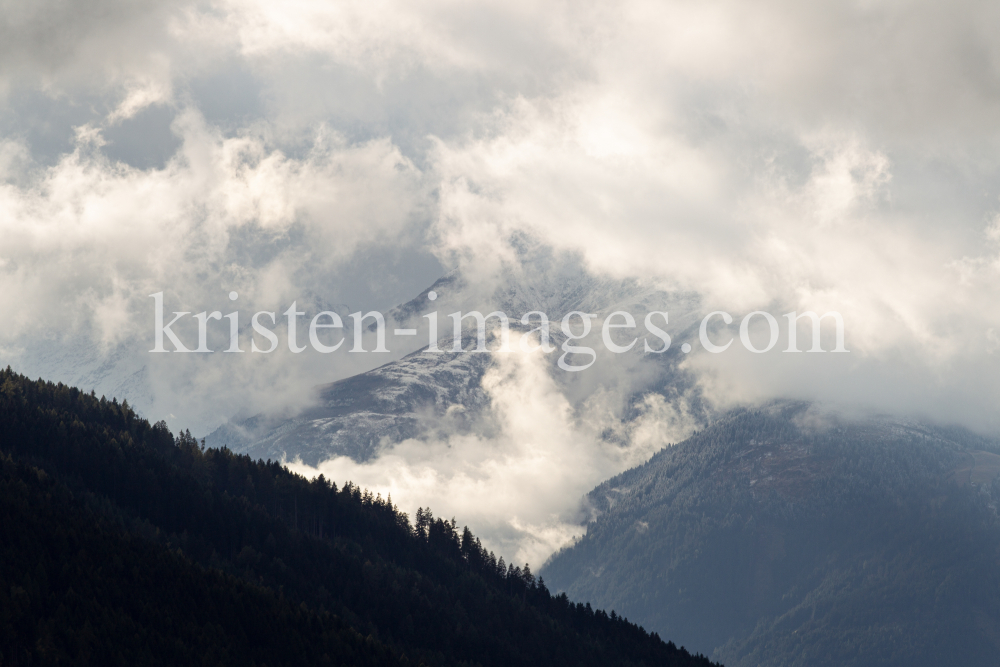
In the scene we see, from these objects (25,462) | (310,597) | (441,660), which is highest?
(25,462)

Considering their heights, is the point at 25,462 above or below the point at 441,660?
above

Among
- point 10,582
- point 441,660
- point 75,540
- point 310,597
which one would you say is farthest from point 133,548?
point 441,660

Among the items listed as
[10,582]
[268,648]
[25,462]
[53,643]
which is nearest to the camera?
[53,643]

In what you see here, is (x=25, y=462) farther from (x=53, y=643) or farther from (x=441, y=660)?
(x=441, y=660)

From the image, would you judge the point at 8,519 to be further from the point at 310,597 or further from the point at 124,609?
the point at 310,597

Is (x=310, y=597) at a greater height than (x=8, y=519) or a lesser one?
lesser

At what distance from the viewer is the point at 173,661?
146250 millimetres

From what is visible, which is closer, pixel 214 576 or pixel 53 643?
pixel 53 643

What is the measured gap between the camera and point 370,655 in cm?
16600

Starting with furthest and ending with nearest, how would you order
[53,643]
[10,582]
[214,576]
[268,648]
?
[214,576] < [268,648] < [10,582] < [53,643]

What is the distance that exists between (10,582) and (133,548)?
23.5 m

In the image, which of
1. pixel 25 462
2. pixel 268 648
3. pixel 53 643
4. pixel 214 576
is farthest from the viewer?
pixel 25 462

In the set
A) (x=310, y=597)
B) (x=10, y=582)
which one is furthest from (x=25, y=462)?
(x=310, y=597)

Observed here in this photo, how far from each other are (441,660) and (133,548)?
62312 mm
